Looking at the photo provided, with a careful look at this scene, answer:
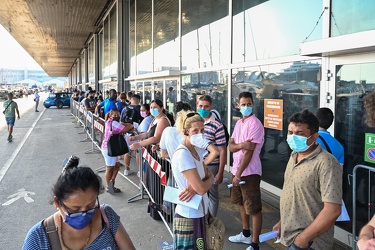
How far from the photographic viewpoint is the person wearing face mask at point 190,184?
2766 mm

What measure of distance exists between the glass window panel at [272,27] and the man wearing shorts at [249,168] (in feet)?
5.77

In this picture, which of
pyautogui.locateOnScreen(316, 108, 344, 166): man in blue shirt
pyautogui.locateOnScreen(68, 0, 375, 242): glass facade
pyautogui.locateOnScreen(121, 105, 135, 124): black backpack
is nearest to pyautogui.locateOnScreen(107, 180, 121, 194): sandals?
pyautogui.locateOnScreen(121, 105, 135, 124): black backpack

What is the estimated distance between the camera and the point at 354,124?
4012 millimetres

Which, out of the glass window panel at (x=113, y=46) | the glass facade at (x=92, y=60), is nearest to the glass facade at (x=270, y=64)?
the glass window panel at (x=113, y=46)

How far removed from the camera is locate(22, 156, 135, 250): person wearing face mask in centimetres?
181

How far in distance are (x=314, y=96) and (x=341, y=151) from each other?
1.80 meters

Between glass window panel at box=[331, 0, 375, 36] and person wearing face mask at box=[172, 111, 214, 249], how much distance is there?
2521 millimetres

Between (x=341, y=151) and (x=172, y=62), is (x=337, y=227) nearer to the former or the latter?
(x=341, y=151)

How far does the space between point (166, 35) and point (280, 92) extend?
720cm

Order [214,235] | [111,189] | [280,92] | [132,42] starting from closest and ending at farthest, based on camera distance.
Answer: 1. [214,235]
2. [280,92]
3. [111,189]
4. [132,42]

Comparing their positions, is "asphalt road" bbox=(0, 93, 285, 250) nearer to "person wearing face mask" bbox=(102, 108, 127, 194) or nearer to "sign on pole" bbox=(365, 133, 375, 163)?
A: "person wearing face mask" bbox=(102, 108, 127, 194)

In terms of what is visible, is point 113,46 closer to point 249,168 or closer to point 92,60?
point 92,60

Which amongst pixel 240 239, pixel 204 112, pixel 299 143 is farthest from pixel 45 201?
pixel 299 143

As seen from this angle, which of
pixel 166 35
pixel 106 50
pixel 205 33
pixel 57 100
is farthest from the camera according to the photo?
pixel 57 100
